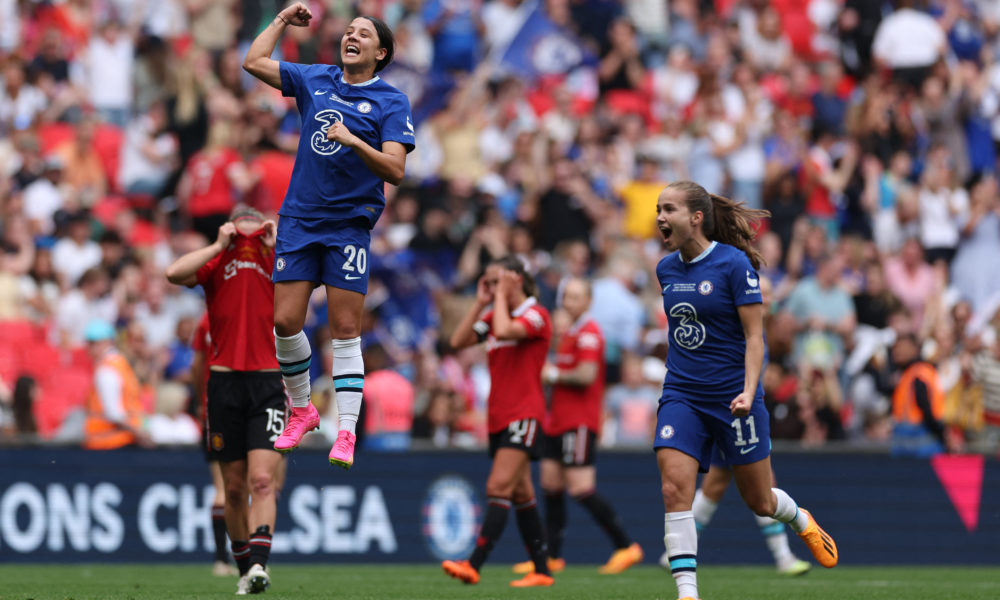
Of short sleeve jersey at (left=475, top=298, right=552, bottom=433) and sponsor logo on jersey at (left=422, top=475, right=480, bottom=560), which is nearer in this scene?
short sleeve jersey at (left=475, top=298, right=552, bottom=433)

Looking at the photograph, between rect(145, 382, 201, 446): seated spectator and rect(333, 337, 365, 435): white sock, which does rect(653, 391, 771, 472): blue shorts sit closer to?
rect(333, 337, 365, 435): white sock

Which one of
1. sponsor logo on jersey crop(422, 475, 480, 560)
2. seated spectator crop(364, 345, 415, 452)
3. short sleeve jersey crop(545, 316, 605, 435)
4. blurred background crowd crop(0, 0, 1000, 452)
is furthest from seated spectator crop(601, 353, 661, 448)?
short sleeve jersey crop(545, 316, 605, 435)

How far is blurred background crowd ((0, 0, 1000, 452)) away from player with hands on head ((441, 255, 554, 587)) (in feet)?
11.7

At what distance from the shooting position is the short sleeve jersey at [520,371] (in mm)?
12297

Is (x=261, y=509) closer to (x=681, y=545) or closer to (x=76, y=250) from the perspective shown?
(x=681, y=545)

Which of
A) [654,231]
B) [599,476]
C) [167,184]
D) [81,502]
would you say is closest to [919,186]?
[654,231]

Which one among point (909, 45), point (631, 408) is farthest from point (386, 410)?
point (909, 45)

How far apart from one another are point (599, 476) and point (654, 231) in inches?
196

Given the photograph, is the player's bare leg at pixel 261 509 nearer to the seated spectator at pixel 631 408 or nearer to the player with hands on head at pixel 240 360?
the player with hands on head at pixel 240 360

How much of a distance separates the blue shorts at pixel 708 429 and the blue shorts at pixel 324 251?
77.3 inches

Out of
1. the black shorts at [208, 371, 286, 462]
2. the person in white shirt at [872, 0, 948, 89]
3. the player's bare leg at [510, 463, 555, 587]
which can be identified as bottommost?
the player's bare leg at [510, 463, 555, 587]

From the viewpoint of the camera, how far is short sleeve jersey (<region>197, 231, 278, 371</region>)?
10523mm

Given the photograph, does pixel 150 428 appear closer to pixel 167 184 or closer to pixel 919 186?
pixel 167 184

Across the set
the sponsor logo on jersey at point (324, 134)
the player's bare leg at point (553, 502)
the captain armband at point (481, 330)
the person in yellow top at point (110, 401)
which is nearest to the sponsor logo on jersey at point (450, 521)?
the player's bare leg at point (553, 502)
